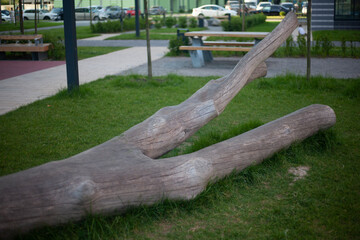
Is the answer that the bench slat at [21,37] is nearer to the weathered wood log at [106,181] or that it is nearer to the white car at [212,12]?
the weathered wood log at [106,181]

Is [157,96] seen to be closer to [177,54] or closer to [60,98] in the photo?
[60,98]

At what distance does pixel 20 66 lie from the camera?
476 inches

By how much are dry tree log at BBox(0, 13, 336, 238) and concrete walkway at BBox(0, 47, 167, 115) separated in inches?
153

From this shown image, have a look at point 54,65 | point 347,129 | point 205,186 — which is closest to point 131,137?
point 205,186

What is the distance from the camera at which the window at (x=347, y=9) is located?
24.1m

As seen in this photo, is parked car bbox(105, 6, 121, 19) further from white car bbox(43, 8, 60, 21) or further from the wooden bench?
the wooden bench

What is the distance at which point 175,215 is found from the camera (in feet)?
10.6

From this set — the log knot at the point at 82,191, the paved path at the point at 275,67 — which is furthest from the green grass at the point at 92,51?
the log knot at the point at 82,191

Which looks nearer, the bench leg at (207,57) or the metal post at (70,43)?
the metal post at (70,43)

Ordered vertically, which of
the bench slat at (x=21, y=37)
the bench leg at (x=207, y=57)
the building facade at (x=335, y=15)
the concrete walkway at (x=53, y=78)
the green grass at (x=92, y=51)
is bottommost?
the concrete walkway at (x=53, y=78)

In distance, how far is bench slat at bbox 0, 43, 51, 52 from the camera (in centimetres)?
1329

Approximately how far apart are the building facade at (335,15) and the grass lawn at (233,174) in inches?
712

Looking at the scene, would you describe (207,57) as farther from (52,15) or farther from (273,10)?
(52,15)

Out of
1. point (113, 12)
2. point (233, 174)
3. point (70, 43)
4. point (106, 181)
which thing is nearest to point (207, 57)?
point (70, 43)
